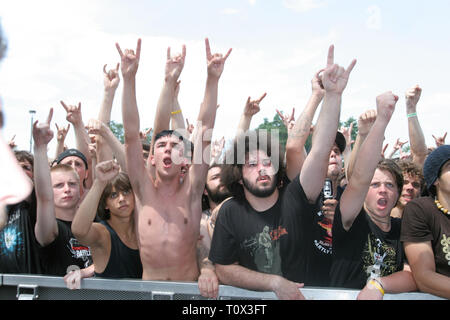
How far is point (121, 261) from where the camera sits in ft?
11.9

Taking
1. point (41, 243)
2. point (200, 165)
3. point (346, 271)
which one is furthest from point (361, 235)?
point (41, 243)

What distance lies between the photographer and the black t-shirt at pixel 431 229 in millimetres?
2948

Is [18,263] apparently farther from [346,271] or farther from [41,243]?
[346,271]

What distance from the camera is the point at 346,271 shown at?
122 inches

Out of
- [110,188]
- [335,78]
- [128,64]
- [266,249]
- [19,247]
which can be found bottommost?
[19,247]

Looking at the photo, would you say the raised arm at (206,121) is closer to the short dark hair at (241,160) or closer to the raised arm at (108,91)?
the short dark hair at (241,160)

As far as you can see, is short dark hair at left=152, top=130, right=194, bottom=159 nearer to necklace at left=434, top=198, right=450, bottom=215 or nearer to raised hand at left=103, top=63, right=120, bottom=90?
raised hand at left=103, top=63, right=120, bottom=90

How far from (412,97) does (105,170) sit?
3360 mm

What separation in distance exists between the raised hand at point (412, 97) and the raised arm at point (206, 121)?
219 centimetres

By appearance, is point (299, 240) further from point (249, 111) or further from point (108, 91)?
point (108, 91)

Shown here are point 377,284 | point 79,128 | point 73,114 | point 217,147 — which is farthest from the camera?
point 217,147

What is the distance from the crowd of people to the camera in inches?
117

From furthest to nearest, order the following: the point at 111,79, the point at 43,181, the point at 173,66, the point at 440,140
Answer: the point at 440,140
the point at 111,79
the point at 173,66
the point at 43,181

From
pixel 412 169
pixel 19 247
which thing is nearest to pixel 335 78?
pixel 412 169
